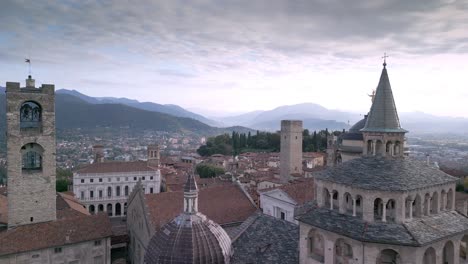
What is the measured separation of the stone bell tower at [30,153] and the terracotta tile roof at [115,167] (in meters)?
34.2

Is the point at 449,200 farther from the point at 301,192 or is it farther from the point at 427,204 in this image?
the point at 301,192

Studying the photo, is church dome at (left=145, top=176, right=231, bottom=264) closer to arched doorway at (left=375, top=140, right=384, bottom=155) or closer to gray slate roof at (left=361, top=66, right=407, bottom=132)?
arched doorway at (left=375, top=140, right=384, bottom=155)

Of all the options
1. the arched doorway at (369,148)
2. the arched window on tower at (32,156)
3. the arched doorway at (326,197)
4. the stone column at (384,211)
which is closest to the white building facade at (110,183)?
the arched window on tower at (32,156)

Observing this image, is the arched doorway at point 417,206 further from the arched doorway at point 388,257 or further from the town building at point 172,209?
the town building at point 172,209

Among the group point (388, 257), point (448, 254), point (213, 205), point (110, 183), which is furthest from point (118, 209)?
point (448, 254)

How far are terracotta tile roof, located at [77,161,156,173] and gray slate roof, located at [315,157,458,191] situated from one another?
56855 millimetres

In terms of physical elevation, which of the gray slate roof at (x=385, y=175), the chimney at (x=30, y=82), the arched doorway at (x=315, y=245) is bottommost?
the arched doorway at (x=315, y=245)

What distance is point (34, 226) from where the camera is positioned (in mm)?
34469

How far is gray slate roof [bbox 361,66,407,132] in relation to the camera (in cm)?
2181

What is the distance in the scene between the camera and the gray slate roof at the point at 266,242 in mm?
24312

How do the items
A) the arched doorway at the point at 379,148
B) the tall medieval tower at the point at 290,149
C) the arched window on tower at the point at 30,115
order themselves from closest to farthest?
the arched doorway at the point at 379,148 < the arched window on tower at the point at 30,115 < the tall medieval tower at the point at 290,149

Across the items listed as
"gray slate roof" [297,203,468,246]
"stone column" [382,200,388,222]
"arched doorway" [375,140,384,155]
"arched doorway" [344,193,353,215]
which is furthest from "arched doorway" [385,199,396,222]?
"arched doorway" [375,140,384,155]

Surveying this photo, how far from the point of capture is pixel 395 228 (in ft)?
59.9

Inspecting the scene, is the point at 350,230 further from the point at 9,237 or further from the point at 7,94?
the point at 7,94
